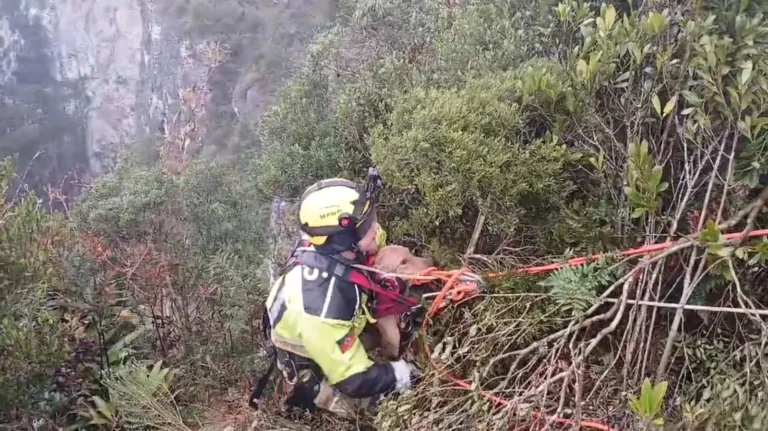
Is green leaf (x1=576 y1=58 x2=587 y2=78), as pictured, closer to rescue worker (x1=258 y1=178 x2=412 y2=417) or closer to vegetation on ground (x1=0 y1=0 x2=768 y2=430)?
vegetation on ground (x1=0 y1=0 x2=768 y2=430)

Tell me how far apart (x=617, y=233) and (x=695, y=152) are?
0.50 metres

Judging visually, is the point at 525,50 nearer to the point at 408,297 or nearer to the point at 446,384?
the point at 408,297

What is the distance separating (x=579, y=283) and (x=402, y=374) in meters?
1.00

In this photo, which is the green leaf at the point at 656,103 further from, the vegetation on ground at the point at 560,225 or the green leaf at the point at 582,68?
the green leaf at the point at 582,68

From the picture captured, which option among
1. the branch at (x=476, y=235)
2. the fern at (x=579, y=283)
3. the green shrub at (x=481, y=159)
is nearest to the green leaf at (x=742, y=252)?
the fern at (x=579, y=283)

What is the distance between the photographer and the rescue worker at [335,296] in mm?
3199

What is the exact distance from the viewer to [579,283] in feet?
9.59

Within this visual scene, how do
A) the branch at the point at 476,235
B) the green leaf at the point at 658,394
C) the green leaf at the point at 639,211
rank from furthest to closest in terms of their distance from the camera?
the branch at the point at 476,235, the green leaf at the point at 639,211, the green leaf at the point at 658,394

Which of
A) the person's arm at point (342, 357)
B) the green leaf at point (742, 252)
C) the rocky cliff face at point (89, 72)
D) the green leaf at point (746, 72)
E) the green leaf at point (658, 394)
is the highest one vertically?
the green leaf at point (746, 72)

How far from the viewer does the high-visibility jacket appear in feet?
10.5

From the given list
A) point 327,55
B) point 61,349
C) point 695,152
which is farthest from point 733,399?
point 327,55

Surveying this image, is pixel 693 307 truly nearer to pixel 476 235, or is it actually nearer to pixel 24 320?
pixel 476 235

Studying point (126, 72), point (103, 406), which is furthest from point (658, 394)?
point (126, 72)

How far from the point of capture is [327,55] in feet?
27.2
